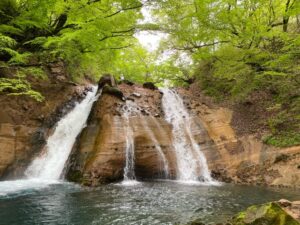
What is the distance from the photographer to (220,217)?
7.41m

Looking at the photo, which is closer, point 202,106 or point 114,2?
point 114,2

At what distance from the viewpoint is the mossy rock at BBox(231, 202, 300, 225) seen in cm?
517

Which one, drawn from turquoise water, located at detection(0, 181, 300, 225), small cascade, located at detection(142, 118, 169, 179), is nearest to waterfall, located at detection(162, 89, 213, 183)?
small cascade, located at detection(142, 118, 169, 179)

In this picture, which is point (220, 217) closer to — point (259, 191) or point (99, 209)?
point (99, 209)

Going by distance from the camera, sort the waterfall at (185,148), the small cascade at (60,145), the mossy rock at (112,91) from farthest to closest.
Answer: the mossy rock at (112,91), the waterfall at (185,148), the small cascade at (60,145)

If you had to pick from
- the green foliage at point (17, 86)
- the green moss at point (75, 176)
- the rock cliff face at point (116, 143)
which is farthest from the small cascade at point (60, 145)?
the green foliage at point (17, 86)

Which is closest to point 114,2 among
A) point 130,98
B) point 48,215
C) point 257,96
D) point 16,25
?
point 16,25

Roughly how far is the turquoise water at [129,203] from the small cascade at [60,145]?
5.66ft

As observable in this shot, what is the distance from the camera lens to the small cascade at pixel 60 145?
12875 millimetres

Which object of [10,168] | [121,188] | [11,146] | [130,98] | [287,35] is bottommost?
[121,188]

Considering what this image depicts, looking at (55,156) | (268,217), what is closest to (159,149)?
(55,156)

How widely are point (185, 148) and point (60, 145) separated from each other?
5920 mm

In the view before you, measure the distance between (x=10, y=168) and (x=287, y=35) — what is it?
12714 millimetres

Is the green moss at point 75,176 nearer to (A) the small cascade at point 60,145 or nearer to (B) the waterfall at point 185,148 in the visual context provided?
(A) the small cascade at point 60,145
